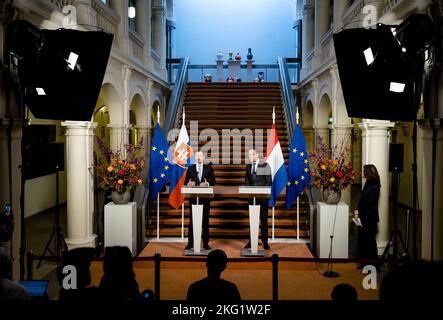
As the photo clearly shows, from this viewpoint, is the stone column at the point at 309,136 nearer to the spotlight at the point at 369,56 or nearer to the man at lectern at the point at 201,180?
the man at lectern at the point at 201,180

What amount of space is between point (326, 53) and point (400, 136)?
5254 millimetres

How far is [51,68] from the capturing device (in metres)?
7.07

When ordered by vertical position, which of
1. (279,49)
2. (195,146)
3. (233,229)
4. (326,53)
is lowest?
(233,229)

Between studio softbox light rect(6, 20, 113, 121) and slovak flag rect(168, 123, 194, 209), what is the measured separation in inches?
131

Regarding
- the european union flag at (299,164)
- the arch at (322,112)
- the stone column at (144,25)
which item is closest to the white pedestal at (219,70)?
the stone column at (144,25)

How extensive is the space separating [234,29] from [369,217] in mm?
18960

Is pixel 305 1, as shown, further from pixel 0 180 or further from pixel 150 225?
pixel 0 180

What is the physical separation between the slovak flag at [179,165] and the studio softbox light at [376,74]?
13.4ft

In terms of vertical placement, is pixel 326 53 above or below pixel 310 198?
above

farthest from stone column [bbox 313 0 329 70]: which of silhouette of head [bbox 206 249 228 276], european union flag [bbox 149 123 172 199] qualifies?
silhouette of head [bbox 206 249 228 276]

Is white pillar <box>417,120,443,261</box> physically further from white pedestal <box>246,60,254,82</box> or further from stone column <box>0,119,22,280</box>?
white pedestal <box>246,60,254,82</box>

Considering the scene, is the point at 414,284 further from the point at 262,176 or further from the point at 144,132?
the point at 144,132

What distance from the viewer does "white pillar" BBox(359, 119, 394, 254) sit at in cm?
1015
